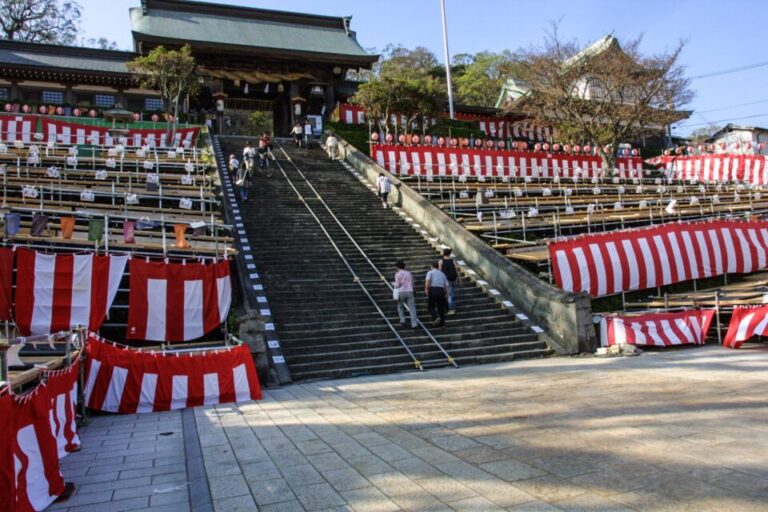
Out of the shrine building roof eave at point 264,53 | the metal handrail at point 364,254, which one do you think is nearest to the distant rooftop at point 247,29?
the shrine building roof eave at point 264,53

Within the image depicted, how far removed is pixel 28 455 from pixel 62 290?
595 cm

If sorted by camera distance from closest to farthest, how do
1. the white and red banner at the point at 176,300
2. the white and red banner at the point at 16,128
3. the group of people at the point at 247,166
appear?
the white and red banner at the point at 176,300 < the group of people at the point at 247,166 < the white and red banner at the point at 16,128

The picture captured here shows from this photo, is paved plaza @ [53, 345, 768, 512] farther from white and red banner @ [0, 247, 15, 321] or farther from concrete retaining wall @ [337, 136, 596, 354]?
white and red banner @ [0, 247, 15, 321]

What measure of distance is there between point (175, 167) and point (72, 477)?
1786 cm

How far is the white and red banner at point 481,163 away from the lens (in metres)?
27.3

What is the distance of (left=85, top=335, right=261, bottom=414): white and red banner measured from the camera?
299 inches

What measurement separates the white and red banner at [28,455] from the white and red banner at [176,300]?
16.5ft

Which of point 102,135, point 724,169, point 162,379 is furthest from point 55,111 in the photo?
point 724,169

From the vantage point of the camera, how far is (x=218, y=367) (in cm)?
806

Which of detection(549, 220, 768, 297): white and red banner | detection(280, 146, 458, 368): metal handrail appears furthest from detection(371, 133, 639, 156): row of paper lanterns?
detection(549, 220, 768, 297): white and red banner

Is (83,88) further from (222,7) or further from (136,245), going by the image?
(136,245)

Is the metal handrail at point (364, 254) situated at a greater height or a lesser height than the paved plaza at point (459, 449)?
greater

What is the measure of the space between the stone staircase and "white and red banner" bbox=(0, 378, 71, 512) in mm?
5000

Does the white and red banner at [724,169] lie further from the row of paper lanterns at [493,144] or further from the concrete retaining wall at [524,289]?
the concrete retaining wall at [524,289]
